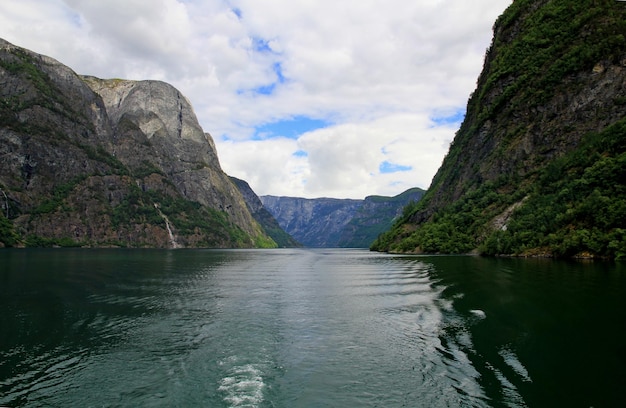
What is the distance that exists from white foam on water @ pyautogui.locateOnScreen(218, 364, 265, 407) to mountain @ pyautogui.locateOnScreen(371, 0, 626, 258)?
254 feet

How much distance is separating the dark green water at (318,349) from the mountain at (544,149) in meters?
50.6

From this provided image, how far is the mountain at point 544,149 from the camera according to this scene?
84.3 m

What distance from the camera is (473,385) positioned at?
58.3ft

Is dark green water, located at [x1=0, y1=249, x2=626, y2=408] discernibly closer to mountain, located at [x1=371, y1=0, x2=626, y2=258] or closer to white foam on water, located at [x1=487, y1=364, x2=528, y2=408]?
white foam on water, located at [x1=487, y1=364, x2=528, y2=408]

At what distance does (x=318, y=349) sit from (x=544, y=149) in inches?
4838

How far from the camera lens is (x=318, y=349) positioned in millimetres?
23906

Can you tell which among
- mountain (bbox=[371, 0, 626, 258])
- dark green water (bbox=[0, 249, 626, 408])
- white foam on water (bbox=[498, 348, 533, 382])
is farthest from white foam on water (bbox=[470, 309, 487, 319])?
A: mountain (bbox=[371, 0, 626, 258])

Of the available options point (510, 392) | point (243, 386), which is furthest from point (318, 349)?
point (510, 392)

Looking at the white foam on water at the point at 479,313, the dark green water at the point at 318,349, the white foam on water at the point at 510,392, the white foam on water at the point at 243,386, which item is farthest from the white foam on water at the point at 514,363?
the white foam on water at the point at 243,386

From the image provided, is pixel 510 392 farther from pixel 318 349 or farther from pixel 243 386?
pixel 243 386

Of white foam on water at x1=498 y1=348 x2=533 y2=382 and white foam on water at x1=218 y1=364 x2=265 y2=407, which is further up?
white foam on water at x1=498 y1=348 x2=533 y2=382

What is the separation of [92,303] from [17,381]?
20866 millimetres

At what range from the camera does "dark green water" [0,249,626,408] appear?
55.9ft

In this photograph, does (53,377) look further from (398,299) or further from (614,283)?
(614,283)
